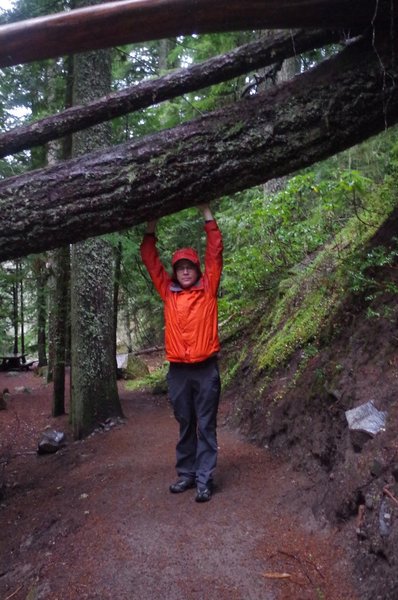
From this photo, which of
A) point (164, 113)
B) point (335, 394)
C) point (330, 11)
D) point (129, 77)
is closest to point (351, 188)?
point (330, 11)

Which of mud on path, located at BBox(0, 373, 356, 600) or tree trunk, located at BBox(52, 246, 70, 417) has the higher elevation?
tree trunk, located at BBox(52, 246, 70, 417)

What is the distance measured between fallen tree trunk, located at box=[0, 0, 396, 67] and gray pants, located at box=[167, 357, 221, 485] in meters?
2.98

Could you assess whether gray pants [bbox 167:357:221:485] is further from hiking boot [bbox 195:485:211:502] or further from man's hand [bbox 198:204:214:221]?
man's hand [bbox 198:204:214:221]

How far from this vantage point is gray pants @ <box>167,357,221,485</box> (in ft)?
15.4

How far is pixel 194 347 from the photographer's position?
4656 mm

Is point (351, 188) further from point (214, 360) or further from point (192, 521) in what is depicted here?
point (192, 521)

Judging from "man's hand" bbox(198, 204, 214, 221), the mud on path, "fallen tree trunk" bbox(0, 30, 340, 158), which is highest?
"fallen tree trunk" bbox(0, 30, 340, 158)

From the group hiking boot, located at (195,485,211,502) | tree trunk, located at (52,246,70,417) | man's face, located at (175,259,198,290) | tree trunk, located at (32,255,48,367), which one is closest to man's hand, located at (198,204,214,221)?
man's face, located at (175,259,198,290)

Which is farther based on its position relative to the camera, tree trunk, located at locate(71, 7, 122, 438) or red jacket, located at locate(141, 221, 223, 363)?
tree trunk, located at locate(71, 7, 122, 438)

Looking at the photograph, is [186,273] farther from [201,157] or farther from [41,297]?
[41,297]

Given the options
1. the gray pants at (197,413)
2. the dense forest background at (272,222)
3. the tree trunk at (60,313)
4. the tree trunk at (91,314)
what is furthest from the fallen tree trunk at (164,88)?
the tree trunk at (60,313)

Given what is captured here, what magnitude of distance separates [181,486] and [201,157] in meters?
3.26

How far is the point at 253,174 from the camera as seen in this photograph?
13.9ft

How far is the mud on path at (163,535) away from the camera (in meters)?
3.31
